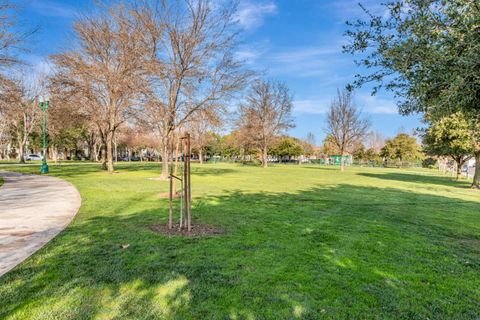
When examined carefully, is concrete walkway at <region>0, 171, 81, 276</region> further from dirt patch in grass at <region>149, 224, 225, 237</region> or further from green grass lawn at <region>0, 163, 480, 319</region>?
dirt patch in grass at <region>149, 224, 225, 237</region>

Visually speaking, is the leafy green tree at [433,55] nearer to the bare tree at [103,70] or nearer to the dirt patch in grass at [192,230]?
the dirt patch in grass at [192,230]

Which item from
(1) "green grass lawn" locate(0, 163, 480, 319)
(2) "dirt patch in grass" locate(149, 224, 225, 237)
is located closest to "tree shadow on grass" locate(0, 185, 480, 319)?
(1) "green grass lawn" locate(0, 163, 480, 319)

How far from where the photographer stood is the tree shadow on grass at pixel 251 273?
3.24 meters

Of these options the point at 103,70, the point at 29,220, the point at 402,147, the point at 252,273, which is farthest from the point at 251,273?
the point at 402,147

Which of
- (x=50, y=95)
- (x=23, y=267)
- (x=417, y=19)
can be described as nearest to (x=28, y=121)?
(x=50, y=95)

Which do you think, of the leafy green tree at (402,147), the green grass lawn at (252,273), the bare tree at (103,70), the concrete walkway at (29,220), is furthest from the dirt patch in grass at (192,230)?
the leafy green tree at (402,147)

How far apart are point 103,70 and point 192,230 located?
1832cm

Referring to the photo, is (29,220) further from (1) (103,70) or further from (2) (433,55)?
(1) (103,70)

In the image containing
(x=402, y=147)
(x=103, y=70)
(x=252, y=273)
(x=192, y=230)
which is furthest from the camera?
(x=402, y=147)

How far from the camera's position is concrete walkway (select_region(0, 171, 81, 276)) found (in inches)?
193

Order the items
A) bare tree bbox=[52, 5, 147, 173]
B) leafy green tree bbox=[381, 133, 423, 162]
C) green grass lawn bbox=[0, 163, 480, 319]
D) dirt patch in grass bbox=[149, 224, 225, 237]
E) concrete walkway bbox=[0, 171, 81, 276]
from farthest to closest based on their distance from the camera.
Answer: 1. leafy green tree bbox=[381, 133, 423, 162]
2. bare tree bbox=[52, 5, 147, 173]
3. dirt patch in grass bbox=[149, 224, 225, 237]
4. concrete walkway bbox=[0, 171, 81, 276]
5. green grass lawn bbox=[0, 163, 480, 319]

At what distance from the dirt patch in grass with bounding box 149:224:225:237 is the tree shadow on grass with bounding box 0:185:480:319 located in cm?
27

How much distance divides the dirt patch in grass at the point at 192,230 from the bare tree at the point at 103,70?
1385 centimetres

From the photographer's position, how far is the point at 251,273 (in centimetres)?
418
